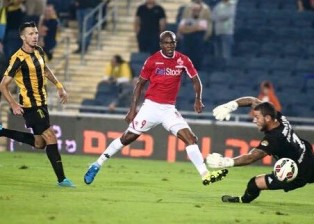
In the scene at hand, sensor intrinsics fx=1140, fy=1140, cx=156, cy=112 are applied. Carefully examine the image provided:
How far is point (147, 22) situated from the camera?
27062 millimetres

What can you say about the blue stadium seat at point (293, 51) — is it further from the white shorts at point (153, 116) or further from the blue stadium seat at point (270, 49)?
the white shorts at point (153, 116)

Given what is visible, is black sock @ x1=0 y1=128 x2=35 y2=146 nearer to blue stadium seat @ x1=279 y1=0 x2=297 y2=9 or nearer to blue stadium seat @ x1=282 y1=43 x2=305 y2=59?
blue stadium seat @ x1=282 y1=43 x2=305 y2=59

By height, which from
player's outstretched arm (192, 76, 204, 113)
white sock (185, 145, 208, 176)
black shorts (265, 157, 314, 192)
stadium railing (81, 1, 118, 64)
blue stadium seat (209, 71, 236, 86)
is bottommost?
blue stadium seat (209, 71, 236, 86)

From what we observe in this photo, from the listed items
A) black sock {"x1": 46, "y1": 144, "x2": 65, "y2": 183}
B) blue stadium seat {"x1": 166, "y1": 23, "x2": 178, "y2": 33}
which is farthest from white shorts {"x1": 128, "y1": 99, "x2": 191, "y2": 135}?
blue stadium seat {"x1": 166, "y1": 23, "x2": 178, "y2": 33}

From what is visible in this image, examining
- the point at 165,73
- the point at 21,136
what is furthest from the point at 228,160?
the point at 21,136

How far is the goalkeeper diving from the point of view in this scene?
45.8 feet

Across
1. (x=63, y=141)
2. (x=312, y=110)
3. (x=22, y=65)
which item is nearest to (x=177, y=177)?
(x=22, y=65)

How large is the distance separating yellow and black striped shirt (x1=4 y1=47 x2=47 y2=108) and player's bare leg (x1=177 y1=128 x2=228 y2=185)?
2074 mm

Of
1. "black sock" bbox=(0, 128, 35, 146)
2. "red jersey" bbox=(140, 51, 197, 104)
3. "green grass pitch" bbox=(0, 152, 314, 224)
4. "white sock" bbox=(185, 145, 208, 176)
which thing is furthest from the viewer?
"black sock" bbox=(0, 128, 35, 146)

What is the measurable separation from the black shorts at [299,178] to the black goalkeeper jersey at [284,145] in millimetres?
56

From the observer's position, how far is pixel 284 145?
1413 cm

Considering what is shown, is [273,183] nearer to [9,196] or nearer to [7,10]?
[9,196]

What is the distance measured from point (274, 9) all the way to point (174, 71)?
11.7 metres

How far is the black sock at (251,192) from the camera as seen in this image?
14250mm
